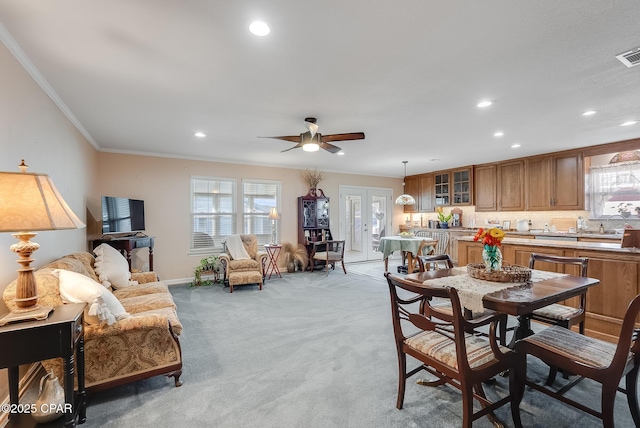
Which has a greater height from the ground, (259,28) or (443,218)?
(259,28)

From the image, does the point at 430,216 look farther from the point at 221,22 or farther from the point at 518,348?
the point at 221,22

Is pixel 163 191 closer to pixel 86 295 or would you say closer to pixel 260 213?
pixel 260 213

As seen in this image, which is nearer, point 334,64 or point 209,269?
point 334,64

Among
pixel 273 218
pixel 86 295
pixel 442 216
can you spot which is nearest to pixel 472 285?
pixel 86 295

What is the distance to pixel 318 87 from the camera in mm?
2727

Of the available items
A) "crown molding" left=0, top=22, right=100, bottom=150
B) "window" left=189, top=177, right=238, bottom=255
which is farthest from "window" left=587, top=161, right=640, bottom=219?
"crown molding" left=0, top=22, right=100, bottom=150

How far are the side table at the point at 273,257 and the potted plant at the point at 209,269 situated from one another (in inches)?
39.7

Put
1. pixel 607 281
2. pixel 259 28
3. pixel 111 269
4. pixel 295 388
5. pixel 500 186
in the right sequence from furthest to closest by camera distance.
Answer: pixel 500 186 < pixel 111 269 < pixel 607 281 < pixel 295 388 < pixel 259 28

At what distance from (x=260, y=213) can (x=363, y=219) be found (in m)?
3.00

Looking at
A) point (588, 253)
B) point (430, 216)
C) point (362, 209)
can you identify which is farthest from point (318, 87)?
point (430, 216)

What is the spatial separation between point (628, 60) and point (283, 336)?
382 cm

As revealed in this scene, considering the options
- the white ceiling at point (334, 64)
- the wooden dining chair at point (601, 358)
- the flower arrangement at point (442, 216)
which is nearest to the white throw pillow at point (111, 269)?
the white ceiling at point (334, 64)

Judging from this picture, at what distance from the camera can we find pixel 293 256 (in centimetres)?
662

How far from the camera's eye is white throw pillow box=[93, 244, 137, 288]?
3189mm
